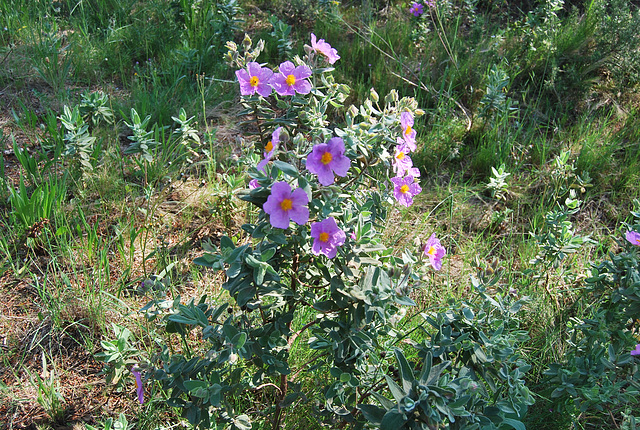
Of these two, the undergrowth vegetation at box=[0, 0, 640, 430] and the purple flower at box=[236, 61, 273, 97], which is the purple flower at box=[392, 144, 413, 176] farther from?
the purple flower at box=[236, 61, 273, 97]

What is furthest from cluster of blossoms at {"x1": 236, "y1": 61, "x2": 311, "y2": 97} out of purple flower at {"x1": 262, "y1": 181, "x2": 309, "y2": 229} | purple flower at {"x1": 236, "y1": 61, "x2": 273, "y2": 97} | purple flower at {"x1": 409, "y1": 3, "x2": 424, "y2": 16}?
purple flower at {"x1": 409, "y1": 3, "x2": 424, "y2": 16}

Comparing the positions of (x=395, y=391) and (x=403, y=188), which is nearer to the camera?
(x=395, y=391)

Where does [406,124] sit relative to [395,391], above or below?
above

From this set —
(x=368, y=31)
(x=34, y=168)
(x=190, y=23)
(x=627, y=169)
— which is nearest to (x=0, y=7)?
(x=190, y=23)

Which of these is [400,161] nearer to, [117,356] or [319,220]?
[319,220]

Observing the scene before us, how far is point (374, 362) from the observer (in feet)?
5.16

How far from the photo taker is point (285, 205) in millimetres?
1216

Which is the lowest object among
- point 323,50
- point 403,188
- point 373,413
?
point 373,413

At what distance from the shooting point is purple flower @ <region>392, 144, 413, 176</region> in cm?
142

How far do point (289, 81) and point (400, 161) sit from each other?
399mm

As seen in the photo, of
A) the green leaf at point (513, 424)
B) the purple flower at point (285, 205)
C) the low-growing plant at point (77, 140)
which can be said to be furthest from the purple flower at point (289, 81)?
the low-growing plant at point (77, 140)

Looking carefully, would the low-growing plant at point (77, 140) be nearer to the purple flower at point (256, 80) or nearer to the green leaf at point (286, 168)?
the purple flower at point (256, 80)

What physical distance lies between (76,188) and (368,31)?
7.54 feet

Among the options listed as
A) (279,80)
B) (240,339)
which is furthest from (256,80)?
(240,339)
